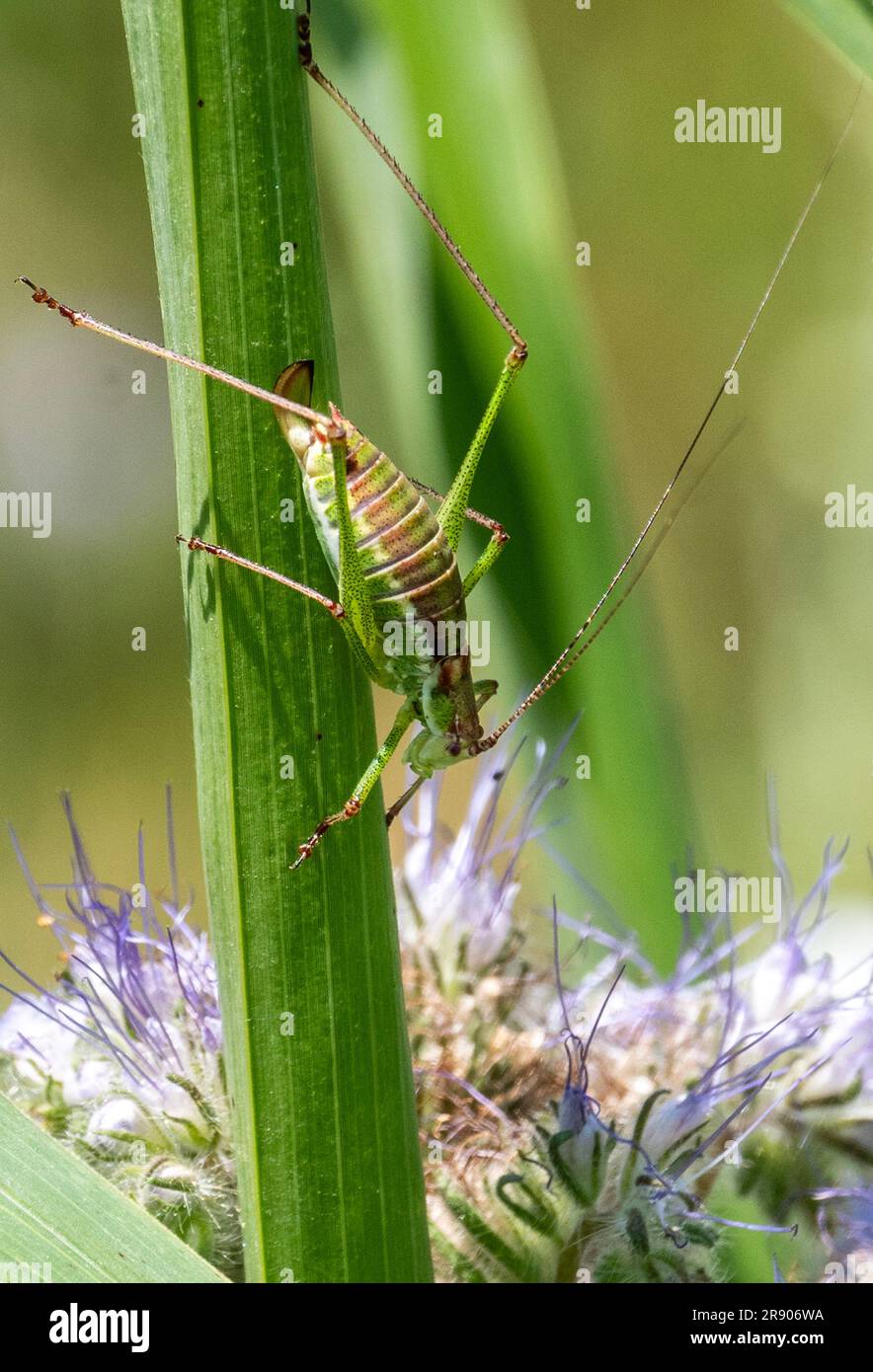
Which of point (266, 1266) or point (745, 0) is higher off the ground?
point (745, 0)

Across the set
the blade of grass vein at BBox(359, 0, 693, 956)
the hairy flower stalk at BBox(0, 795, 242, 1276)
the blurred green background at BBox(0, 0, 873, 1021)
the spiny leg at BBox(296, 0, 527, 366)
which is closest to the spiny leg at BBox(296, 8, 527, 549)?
the spiny leg at BBox(296, 0, 527, 366)

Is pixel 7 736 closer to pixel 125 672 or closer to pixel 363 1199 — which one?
pixel 125 672

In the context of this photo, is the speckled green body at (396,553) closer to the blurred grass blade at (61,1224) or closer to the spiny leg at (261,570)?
the spiny leg at (261,570)

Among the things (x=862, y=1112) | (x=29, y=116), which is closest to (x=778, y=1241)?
(x=862, y=1112)

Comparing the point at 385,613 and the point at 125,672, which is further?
the point at 125,672

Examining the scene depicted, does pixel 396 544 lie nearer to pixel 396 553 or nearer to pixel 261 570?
pixel 396 553

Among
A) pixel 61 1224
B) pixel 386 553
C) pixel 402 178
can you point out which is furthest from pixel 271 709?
pixel 402 178
